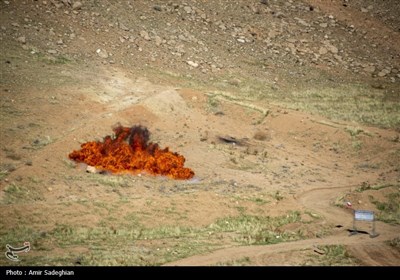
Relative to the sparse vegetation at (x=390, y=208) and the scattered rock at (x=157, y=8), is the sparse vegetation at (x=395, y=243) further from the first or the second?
the scattered rock at (x=157, y=8)

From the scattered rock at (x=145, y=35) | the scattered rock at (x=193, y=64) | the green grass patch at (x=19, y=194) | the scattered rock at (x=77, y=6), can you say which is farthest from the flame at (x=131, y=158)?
the scattered rock at (x=77, y=6)

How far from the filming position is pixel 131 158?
20000 millimetres

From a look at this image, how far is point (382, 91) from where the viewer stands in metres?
31.0

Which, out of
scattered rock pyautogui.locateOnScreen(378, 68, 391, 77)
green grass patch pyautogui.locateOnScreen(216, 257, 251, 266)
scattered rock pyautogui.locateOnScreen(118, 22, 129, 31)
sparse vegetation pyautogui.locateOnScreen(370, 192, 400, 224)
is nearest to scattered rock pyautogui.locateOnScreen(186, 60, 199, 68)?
scattered rock pyautogui.locateOnScreen(118, 22, 129, 31)

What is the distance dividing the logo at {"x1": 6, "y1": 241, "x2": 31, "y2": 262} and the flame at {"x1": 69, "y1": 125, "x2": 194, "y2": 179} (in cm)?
647

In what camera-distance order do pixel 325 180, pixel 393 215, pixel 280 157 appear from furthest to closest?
pixel 280 157, pixel 325 180, pixel 393 215

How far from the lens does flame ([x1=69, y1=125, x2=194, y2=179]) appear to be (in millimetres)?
19500

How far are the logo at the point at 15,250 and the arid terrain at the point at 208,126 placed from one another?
0.50 ft

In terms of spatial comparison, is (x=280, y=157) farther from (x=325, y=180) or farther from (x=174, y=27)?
(x=174, y=27)

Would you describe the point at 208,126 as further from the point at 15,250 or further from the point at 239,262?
the point at 15,250

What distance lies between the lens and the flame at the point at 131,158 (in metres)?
19.5

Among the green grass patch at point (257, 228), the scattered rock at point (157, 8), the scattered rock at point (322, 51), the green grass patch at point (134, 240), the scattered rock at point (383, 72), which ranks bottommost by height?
the green grass patch at point (134, 240)
